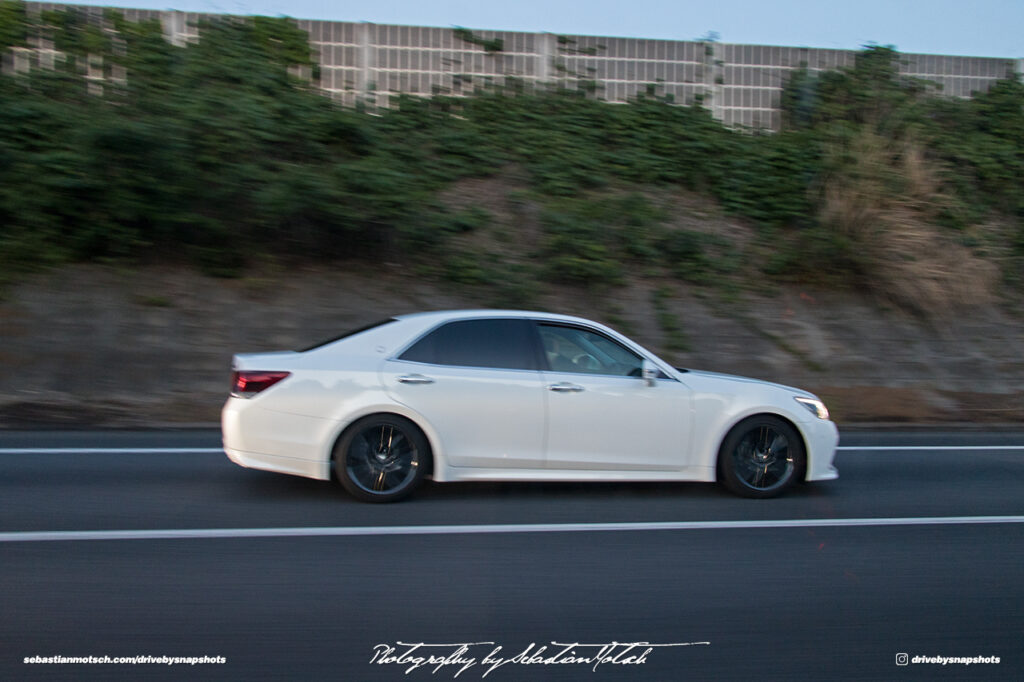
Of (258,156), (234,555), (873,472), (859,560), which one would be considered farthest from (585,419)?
(258,156)

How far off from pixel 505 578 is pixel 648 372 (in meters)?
2.33

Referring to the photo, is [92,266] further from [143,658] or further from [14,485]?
[143,658]

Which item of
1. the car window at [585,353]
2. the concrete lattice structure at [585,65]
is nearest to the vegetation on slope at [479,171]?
the concrete lattice structure at [585,65]

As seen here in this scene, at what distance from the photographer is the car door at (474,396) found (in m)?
6.43

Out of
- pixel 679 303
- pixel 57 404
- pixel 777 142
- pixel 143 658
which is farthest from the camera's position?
pixel 777 142

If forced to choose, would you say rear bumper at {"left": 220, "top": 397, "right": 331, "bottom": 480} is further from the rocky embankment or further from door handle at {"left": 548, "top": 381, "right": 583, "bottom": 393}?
the rocky embankment

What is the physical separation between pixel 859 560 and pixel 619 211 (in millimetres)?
9851

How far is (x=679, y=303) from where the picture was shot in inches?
537

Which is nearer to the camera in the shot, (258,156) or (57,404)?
(57,404)

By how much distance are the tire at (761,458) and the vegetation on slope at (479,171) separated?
6990mm

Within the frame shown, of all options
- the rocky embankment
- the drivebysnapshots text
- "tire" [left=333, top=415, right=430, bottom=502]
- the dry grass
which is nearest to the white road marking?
"tire" [left=333, top=415, right=430, bottom=502]

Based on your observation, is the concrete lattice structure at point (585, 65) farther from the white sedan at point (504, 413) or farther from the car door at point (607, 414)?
the car door at point (607, 414)

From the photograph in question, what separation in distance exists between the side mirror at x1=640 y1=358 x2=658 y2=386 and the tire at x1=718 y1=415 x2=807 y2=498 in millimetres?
754

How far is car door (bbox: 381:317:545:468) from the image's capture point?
6430 mm
